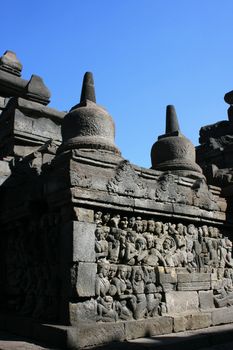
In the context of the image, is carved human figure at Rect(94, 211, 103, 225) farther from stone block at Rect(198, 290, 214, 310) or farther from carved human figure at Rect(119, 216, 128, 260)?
stone block at Rect(198, 290, 214, 310)

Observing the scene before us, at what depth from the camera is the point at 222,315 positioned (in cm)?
692

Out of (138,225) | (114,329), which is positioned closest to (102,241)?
(138,225)

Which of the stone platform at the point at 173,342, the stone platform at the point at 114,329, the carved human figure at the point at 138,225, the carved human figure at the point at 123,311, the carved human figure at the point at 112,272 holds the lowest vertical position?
the stone platform at the point at 173,342

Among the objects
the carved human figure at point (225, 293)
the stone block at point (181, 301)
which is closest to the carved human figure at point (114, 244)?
the stone block at point (181, 301)

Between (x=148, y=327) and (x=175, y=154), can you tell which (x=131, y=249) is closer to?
(x=148, y=327)

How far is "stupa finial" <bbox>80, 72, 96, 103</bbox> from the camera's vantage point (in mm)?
7469

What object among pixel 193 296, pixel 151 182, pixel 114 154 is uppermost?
pixel 114 154

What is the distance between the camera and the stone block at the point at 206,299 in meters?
6.88

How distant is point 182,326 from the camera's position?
6195 millimetres

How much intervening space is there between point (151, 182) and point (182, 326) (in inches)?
92.3

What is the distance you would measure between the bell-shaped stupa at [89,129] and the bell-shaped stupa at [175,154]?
5.81ft

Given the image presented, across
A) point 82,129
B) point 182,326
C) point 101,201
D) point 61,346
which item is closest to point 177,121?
point 82,129

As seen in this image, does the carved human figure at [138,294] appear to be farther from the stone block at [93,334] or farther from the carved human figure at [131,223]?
the carved human figure at [131,223]

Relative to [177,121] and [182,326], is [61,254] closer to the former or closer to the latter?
[182,326]
